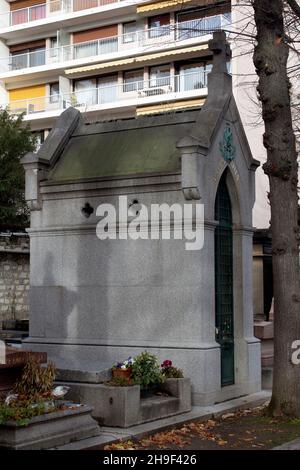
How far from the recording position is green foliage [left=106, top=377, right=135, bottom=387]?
28.0ft

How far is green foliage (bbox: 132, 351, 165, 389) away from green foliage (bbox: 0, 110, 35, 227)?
66.0 feet

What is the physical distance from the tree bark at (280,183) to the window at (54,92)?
123 feet

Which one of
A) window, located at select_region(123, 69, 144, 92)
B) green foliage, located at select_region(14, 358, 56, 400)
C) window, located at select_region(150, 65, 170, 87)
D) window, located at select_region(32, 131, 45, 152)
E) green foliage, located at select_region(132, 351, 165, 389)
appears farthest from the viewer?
window, located at select_region(123, 69, 144, 92)

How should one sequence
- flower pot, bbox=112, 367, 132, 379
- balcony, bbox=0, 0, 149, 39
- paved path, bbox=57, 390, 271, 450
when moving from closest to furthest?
paved path, bbox=57, 390, 271, 450 < flower pot, bbox=112, 367, 132, 379 < balcony, bbox=0, 0, 149, 39

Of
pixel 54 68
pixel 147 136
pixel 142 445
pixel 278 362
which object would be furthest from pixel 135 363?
pixel 54 68

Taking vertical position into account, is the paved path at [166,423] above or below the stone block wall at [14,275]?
below

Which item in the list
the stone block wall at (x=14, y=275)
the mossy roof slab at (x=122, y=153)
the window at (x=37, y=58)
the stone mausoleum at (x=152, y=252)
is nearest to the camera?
the stone mausoleum at (x=152, y=252)

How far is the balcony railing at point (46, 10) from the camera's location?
44.8m

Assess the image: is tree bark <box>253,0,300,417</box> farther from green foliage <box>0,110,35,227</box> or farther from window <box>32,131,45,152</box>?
window <box>32,131,45,152</box>

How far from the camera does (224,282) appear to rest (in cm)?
1153

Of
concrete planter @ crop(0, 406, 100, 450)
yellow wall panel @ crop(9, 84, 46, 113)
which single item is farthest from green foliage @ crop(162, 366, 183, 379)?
yellow wall panel @ crop(9, 84, 46, 113)

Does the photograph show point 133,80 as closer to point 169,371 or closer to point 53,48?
point 53,48

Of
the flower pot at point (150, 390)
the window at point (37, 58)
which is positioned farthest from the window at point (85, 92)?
the flower pot at point (150, 390)

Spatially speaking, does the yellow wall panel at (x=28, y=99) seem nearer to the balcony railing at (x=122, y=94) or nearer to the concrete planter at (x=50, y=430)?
→ the balcony railing at (x=122, y=94)
